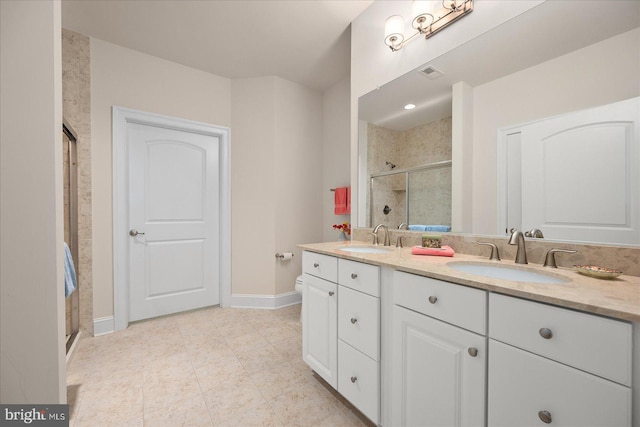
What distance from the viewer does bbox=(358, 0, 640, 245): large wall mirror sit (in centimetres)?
95

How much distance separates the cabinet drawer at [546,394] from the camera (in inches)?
23.0

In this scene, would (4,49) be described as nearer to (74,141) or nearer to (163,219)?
(74,141)

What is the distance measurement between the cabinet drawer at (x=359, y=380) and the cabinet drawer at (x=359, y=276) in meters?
0.31

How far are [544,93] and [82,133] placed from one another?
125 inches

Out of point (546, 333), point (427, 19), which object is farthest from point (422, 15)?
point (546, 333)

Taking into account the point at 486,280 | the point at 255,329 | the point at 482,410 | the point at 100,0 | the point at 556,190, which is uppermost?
the point at 100,0

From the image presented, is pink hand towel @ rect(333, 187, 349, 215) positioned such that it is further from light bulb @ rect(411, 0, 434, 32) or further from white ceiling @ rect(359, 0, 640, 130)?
light bulb @ rect(411, 0, 434, 32)

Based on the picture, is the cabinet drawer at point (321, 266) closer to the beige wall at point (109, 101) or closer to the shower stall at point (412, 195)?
the shower stall at point (412, 195)

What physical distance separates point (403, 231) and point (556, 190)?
812 mm

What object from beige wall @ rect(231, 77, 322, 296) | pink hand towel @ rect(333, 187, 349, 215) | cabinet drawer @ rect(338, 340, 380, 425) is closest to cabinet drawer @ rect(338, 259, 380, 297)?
cabinet drawer @ rect(338, 340, 380, 425)

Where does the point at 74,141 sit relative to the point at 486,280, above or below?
above

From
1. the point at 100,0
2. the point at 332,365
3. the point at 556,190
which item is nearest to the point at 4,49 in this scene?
the point at 100,0

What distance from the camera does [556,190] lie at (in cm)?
106

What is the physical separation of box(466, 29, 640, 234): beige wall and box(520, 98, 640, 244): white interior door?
55mm
